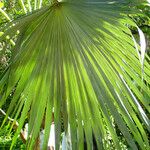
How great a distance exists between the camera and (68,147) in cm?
161

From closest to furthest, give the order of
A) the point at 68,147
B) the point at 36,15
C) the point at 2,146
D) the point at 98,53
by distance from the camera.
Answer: the point at 68,147
the point at 98,53
the point at 36,15
the point at 2,146

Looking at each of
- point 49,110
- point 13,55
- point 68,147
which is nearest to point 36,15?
point 13,55

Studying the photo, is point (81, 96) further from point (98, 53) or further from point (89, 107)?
point (98, 53)

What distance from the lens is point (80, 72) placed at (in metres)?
1.74

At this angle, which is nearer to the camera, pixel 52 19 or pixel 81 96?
pixel 81 96

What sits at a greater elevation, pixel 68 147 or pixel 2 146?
pixel 68 147

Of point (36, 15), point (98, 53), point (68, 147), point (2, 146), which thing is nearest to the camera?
point (68, 147)

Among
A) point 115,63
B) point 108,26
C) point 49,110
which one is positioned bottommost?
point 49,110

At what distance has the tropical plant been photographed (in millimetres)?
1597

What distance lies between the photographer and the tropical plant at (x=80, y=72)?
1597 mm

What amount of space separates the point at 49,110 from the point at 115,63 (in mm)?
347

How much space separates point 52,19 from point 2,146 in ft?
10.4

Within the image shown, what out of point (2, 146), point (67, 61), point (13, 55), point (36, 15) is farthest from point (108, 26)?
point (2, 146)

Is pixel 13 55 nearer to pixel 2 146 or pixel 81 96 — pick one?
pixel 81 96
